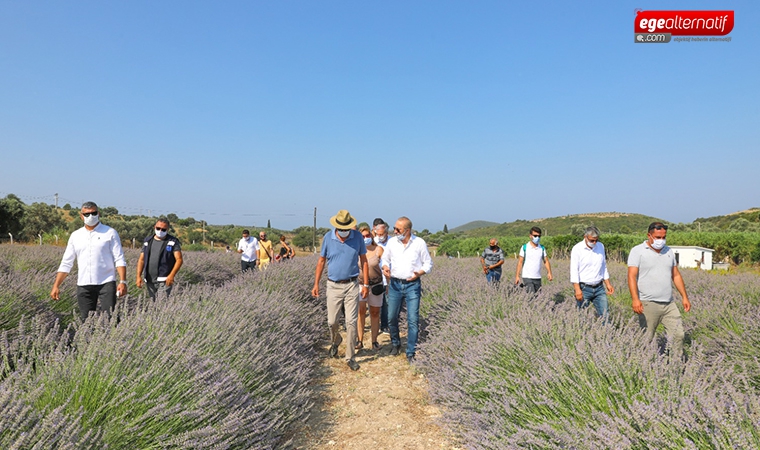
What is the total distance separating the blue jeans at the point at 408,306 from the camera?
16.4 ft

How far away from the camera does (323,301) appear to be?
7.34 metres

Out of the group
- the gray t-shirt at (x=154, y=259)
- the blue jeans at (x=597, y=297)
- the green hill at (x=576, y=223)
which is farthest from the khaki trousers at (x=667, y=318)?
the green hill at (x=576, y=223)

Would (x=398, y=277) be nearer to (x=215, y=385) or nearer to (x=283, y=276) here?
(x=283, y=276)

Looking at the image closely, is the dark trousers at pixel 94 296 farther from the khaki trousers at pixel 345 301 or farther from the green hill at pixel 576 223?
the green hill at pixel 576 223

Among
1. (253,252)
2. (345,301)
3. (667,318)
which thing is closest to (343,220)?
(345,301)

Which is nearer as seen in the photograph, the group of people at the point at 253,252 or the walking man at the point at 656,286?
the walking man at the point at 656,286

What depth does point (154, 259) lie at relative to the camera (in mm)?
5355

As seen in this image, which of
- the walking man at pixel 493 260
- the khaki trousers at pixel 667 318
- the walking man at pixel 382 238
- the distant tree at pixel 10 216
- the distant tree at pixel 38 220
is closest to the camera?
the khaki trousers at pixel 667 318

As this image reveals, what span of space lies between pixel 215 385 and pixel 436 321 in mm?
3322

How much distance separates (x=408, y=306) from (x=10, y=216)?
28004 mm

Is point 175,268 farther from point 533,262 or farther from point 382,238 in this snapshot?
point 533,262

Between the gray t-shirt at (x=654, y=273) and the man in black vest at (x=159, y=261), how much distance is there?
5061mm

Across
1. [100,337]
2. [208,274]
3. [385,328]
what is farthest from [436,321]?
[208,274]

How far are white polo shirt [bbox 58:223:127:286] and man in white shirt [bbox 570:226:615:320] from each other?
16.3 ft
